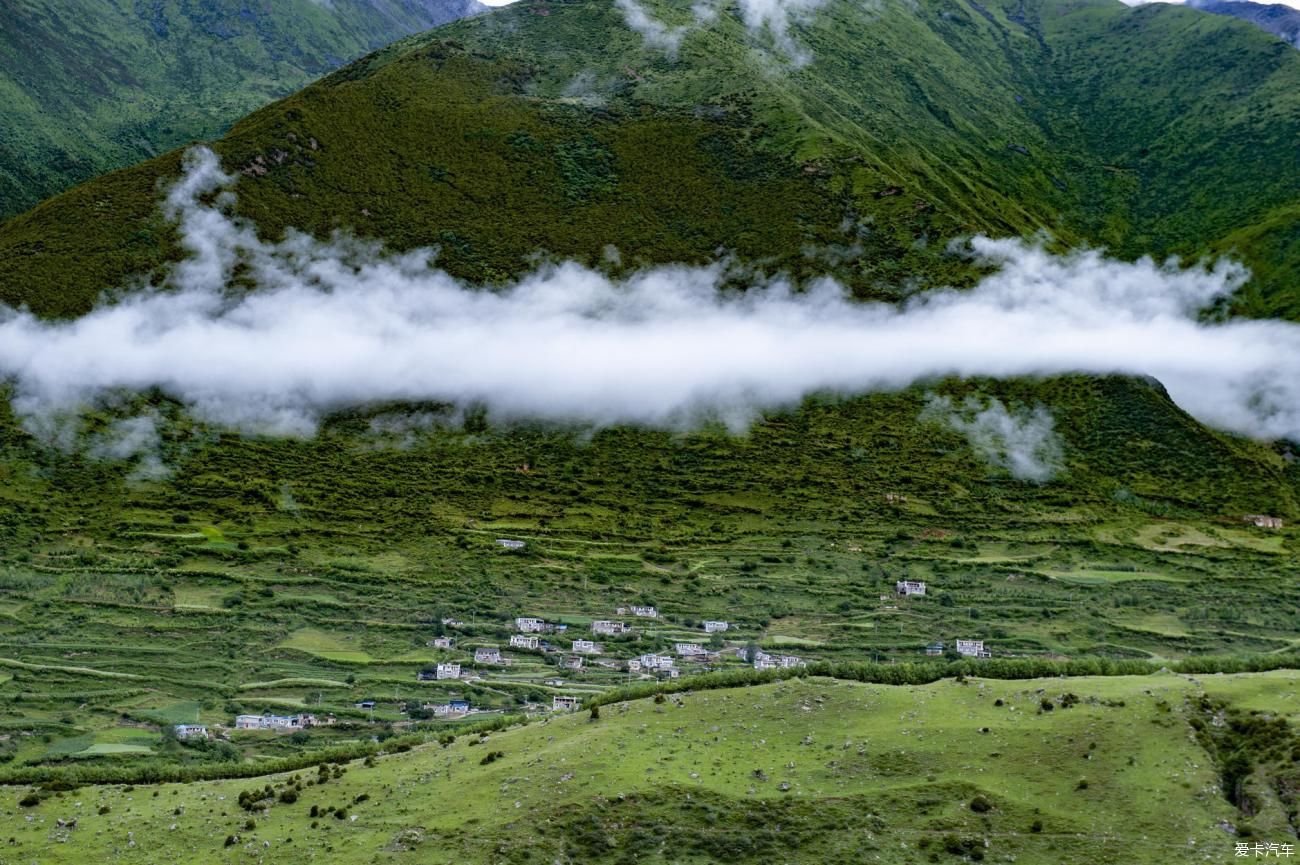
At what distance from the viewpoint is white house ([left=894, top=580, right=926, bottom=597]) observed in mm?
143375

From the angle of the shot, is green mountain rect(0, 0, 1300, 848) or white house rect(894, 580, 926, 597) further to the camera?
white house rect(894, 580, 926, 597)

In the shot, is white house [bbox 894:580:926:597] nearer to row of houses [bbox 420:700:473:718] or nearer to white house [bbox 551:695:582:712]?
white house [bbox 551:695:582:712]

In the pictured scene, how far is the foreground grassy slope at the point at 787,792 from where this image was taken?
6175cm

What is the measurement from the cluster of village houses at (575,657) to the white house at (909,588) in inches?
632

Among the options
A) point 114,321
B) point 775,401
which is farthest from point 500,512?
point 114,321

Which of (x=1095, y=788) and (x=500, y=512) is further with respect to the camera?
(x=500, y=512)

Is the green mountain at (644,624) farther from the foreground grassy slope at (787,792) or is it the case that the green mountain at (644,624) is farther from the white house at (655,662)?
the white house at (655,662)

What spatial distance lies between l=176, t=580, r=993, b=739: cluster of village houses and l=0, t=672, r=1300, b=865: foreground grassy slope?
26.9m

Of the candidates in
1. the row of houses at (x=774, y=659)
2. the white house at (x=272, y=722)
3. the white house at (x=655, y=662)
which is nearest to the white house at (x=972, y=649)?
the row of houses at (x=774, y=659)

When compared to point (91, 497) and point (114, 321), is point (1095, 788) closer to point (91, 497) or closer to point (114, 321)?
point (91, 497)

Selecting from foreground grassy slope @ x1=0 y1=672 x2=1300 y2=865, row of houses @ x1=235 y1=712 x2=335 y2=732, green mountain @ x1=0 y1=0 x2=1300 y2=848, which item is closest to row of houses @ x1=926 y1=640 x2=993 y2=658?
green mountain @ x1=0 y1=0 x2=1300 y2=848

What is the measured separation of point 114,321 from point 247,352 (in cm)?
1940

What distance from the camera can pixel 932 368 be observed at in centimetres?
19900

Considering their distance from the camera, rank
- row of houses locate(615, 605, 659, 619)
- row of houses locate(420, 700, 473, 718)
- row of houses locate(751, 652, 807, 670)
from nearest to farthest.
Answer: row of houses locate(420, 700, 473, 718) < row of houses locate(751, 652, 807, 670) < row of houses locate(615, 605, 659, 619)
